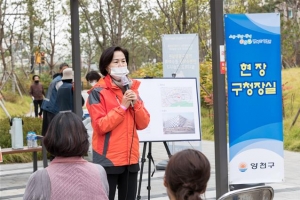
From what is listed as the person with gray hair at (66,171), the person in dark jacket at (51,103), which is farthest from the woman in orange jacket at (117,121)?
the person in dark jacket at (51,103)

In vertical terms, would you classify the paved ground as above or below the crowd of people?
below

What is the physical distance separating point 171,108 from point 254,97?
2031 mm

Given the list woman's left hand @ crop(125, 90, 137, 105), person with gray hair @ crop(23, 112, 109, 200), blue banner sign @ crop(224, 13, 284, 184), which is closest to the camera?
person with gray hair @ crop(23, 112, 109, 200)

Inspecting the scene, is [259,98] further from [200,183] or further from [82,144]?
[200,183]

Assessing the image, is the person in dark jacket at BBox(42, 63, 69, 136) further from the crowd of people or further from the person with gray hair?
the person with gray hair

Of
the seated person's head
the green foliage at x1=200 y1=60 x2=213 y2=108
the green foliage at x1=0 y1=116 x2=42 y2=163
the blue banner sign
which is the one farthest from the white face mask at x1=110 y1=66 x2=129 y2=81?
the green foliage at x1=200 y1=60 x2=213 y2=108

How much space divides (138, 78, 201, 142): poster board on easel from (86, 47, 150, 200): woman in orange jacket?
186cm

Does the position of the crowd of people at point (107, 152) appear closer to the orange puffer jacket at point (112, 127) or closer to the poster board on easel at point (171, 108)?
the orange puffer jacket at point (112, 127)

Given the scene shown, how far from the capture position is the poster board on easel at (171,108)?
786 cm

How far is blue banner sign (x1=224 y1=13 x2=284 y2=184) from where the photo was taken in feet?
20.4

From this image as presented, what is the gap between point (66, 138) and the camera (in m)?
3.73

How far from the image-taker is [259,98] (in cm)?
630

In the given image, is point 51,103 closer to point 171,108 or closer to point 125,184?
point 171,108

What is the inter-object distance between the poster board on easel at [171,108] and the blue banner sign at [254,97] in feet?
4.99
